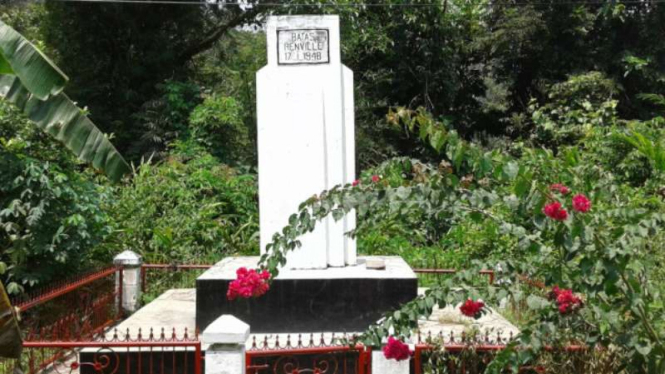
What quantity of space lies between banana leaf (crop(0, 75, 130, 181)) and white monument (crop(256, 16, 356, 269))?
1778 millimetres

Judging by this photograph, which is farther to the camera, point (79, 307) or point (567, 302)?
point (79, 307)

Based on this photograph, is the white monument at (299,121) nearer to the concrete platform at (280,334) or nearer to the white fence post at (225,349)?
the concrete platform at (280,334)

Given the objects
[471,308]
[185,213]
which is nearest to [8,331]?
[471,308]

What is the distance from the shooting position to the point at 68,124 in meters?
4.96

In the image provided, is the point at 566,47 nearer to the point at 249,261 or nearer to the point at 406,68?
the point at 406,68

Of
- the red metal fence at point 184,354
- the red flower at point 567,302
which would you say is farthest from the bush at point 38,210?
the red flower at point 567,302

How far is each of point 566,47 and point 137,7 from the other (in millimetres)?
10009

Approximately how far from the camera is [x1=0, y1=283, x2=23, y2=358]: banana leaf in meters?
3.41

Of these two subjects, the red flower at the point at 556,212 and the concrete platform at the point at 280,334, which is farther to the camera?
the concrete platform at the point at 280,334

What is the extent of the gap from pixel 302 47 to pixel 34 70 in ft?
9.17

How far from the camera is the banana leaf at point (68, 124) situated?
4.95 m

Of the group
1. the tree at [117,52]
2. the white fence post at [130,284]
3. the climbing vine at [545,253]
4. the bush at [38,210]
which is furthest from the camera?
the tree at [117,52]

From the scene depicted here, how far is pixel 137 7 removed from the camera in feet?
52.6

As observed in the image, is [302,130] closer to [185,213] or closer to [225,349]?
[225,349]
